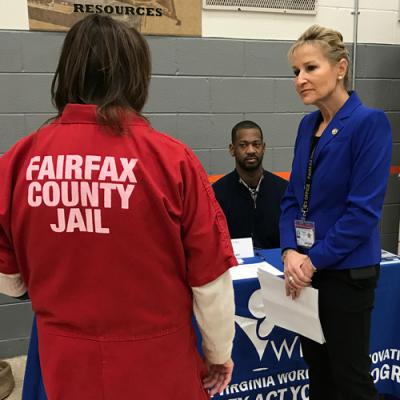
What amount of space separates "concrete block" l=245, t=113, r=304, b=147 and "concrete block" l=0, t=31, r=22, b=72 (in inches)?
53.0

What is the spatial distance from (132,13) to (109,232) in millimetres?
1830

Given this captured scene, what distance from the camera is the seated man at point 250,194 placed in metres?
2.21

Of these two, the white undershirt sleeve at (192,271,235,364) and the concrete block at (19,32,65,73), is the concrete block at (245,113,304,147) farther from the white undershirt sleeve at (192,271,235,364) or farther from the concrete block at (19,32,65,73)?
the white undershirt sleeve at (192,271,235,364)

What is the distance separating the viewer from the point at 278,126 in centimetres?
269

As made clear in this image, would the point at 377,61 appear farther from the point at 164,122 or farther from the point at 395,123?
the point at 164,122

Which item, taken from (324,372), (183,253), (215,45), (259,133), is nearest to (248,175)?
(259,133)

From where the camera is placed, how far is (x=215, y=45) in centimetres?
246

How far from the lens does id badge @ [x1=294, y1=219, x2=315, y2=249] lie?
1361 millimetres

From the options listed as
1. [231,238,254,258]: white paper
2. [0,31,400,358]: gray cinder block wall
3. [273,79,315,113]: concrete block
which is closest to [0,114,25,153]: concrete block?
[0,31,400,358]: gray cinder block wall

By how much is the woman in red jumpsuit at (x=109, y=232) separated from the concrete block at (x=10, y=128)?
154 cm

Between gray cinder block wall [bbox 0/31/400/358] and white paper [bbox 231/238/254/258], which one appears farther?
gray cinder block wall [bbox 0/31/400/358]

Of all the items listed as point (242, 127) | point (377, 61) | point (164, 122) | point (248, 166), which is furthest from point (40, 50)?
point (377, 61)

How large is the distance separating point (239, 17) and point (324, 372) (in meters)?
1.95

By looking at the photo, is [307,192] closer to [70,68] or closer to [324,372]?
[324,372]
